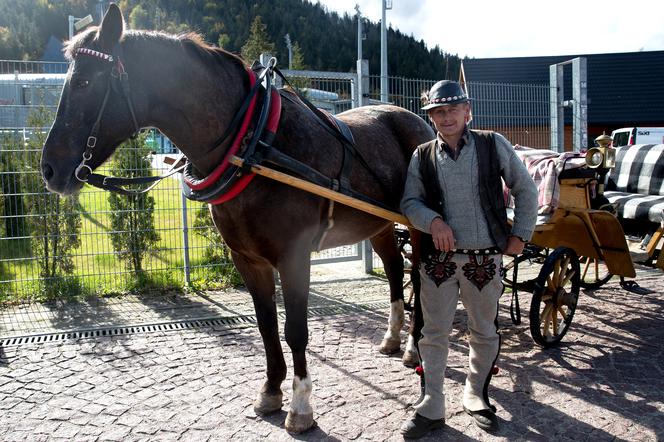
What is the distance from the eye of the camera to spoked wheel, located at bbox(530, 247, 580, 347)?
438 centimetres

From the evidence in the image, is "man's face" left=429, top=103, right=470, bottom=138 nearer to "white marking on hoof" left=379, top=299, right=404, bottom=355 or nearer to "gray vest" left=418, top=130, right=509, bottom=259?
"gray vest" left=418, top=130, right=509, bottom=259

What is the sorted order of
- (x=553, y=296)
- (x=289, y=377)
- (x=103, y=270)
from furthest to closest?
1. (x=103, y=270)
2. (x=553, y=296)
3. (x=289, y=377)

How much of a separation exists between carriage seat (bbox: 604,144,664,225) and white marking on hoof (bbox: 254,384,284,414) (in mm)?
3815

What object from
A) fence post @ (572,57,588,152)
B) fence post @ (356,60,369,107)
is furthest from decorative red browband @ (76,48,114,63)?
fence post @ (572,57,588,152)

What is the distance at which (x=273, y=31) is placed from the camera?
A: 77500 mm

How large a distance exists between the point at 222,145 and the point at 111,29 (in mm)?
759

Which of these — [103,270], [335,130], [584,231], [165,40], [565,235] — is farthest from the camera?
[103,270]

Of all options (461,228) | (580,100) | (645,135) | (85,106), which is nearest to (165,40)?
(85,106)

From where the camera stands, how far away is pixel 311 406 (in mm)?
3398

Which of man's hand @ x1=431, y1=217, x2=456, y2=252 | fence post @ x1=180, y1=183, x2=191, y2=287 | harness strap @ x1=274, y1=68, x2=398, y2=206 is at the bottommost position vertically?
fence post @ x1=180, y1=183, x2=191, y2=287

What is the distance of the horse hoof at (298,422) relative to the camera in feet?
10.6

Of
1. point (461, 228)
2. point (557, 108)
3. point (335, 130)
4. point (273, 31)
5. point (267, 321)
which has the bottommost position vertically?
point (267, 321)

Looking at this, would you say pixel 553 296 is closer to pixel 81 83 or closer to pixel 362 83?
pixel 81 83

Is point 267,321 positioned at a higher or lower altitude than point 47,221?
lower
